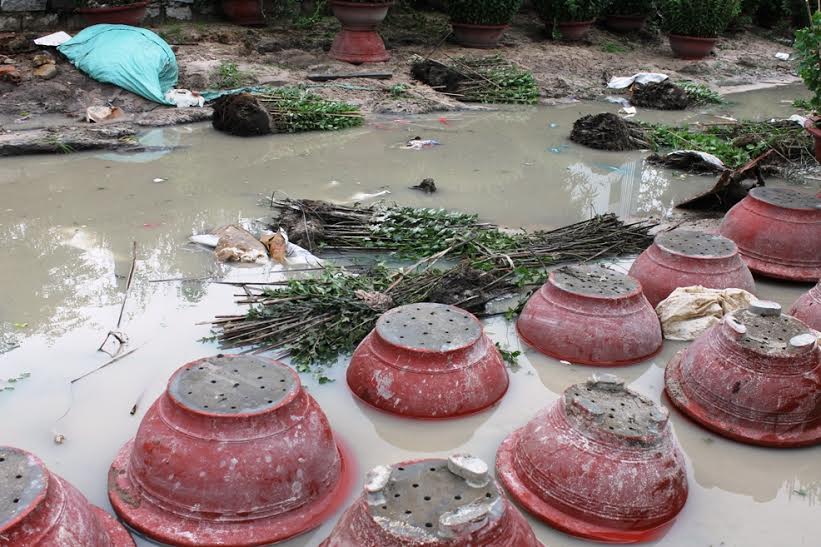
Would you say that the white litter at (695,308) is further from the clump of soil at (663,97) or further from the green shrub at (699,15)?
the green shrub at (699,15)

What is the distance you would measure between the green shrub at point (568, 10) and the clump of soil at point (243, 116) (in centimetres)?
737

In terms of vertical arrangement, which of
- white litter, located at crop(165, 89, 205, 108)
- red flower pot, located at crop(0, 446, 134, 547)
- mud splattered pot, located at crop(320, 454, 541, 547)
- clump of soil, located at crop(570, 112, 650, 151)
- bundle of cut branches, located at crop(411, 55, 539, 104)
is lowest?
white litter, located at crop(165, 89, 205, 108)

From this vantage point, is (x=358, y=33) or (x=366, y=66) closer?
(x=366, y=66)

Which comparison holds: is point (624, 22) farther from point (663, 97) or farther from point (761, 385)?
point (761, 385)

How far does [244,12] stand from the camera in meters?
12.5

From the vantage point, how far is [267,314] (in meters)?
4.30

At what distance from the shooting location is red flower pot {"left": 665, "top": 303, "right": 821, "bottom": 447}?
11.4 ft

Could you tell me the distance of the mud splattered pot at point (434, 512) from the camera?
2244 mm

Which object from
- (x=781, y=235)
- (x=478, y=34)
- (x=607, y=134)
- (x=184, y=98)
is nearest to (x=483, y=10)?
(x=478, y=34)

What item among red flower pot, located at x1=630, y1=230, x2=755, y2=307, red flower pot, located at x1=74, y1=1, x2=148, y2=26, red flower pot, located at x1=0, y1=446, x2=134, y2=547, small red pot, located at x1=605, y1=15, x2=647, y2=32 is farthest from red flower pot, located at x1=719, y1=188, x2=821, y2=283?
small red pot, located at x1=605, y1=15, x2=647, y2=32

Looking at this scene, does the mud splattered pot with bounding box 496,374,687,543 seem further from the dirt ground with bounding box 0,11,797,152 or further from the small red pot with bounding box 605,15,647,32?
the small red pot with bounding box 605,15,647,32

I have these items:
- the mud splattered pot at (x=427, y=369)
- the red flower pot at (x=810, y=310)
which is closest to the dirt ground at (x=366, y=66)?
the mud splattered pot at (x=427, y=369)

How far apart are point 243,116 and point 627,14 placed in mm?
10034

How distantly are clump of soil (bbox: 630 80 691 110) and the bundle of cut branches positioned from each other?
5.36 feet
